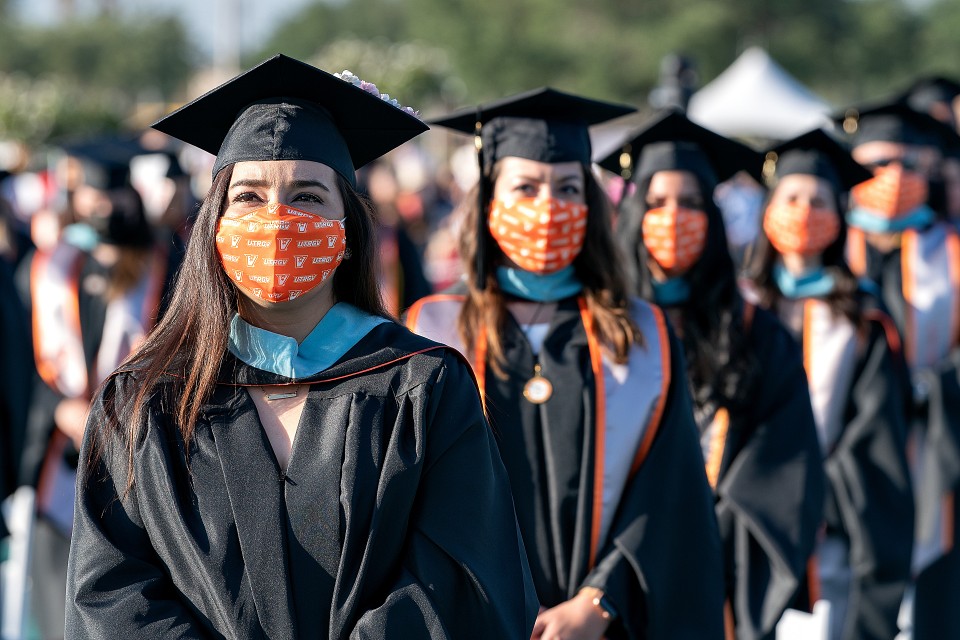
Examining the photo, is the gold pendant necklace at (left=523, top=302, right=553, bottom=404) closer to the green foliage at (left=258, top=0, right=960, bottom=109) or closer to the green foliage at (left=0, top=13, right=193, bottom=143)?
the green foliage at (left=258, top=0, right=960, bottom=109)

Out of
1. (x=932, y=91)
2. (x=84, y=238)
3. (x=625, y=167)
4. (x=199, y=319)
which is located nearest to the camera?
(x=199, y=319)

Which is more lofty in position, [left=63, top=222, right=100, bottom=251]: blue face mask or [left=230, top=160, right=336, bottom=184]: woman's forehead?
[left=63, top=222, right=100, bottom=251]: blue face mask

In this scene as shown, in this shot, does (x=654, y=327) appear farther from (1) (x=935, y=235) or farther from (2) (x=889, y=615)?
(1) (x=935, y=235)

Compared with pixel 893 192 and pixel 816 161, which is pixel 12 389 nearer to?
pixel 816 161

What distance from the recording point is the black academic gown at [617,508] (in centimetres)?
397

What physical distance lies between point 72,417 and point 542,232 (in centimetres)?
312

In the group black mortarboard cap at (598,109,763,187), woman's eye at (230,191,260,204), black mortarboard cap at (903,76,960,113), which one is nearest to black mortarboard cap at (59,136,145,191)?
black mortarboard cap at (598,109,763,187)

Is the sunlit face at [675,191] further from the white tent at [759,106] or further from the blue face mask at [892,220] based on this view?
the white tent at [759,106]

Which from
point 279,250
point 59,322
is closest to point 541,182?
point 279,250

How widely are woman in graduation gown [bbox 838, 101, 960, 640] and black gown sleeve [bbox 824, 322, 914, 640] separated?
0.80 meters

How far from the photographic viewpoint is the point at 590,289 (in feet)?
13.9

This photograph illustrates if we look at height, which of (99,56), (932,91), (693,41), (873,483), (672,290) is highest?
(99,56)

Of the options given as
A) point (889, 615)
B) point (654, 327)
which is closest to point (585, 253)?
point (654, 327)

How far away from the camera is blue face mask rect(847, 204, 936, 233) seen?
6918 millimetres
